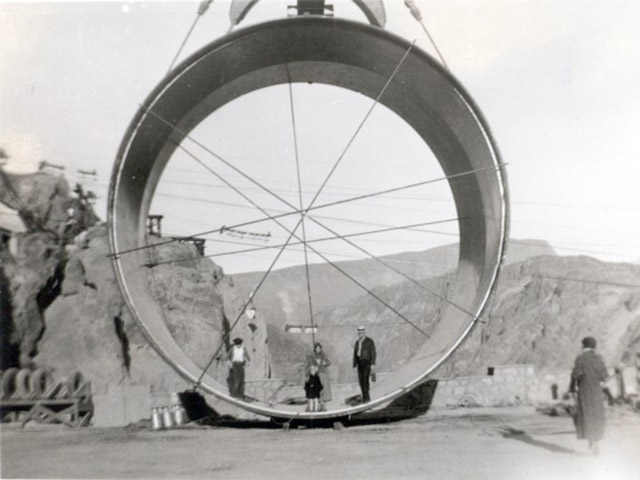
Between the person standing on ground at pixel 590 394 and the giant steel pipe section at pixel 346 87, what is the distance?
1791mm

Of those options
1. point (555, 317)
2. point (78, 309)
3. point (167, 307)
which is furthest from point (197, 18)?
point (555, 317)

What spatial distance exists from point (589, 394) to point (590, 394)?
0.01 m

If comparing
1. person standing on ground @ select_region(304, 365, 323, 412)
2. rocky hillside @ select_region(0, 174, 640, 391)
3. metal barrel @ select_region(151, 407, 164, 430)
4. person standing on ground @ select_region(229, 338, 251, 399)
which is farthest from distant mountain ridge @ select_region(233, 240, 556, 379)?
metal barrel @ select_region(151, 407, 164, 430)

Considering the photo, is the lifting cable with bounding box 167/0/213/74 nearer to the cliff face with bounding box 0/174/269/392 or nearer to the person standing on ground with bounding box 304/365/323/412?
the person standing on ground with bounding box 304/365/323/412

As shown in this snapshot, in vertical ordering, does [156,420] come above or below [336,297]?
below

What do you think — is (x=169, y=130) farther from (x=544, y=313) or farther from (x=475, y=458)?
(x=544, y=313)

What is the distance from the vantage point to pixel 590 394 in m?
7.84

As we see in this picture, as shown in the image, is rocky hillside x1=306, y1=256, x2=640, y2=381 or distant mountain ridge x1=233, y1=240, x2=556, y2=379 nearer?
rocky hillside x1=306, y1=256, x2=640, y2=381

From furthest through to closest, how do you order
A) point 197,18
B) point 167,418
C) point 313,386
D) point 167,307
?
point 167,307 → point 313,386 → point 167,418 → point 197,18

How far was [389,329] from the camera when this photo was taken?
49.1 meters

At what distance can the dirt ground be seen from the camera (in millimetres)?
7438

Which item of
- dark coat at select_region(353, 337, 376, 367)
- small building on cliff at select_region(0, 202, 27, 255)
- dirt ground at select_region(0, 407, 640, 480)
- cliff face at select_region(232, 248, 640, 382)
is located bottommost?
dirt ground at select_region(0, 407, 640, 480)

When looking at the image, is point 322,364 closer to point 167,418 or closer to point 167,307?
point 167,418

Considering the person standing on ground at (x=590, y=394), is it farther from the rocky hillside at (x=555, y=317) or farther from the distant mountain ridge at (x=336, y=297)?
the distant mountain ridge at (x=336, y=297)
